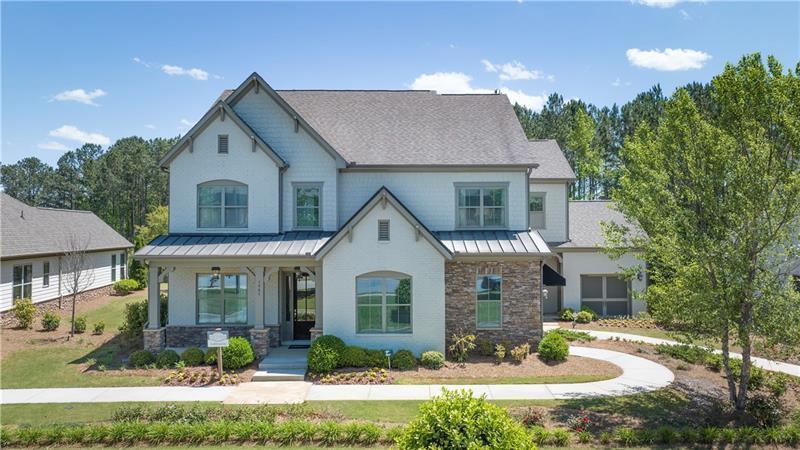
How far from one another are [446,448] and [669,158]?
9.96 m

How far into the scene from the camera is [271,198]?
64.1 ft

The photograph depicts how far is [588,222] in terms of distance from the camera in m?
28.5

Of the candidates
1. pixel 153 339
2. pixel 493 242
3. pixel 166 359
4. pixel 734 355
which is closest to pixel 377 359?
pixel 493 242

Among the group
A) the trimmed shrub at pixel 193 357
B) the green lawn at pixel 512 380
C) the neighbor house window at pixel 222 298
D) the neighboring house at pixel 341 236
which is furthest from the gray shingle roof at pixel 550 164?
the trimmed shrub at pixel 193 357

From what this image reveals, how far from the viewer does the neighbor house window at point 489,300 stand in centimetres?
1866

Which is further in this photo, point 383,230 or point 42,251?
point 42,251

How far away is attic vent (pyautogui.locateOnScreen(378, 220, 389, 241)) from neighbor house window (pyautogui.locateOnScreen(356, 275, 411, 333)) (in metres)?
1.40

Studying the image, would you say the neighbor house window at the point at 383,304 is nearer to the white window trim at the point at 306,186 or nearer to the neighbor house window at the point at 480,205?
the white window trim at the point at 306,186

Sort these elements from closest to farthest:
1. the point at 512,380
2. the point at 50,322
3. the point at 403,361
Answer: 1. the point at 512,380
2. the point at 403,361
3. the point at 50,322

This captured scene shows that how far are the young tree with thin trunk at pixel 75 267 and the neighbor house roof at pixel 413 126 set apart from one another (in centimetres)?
1085

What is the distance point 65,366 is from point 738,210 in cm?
→ 2125

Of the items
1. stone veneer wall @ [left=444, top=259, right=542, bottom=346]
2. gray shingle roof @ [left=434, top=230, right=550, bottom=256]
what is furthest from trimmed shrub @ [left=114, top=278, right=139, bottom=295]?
stone veneer wall @ [left=444, top=259, right=542, bottom=346]

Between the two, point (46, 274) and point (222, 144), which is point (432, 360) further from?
point (46, 274)

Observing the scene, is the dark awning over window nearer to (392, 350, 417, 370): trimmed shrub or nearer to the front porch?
(392, 350, 417, 370): trimmed shrub
